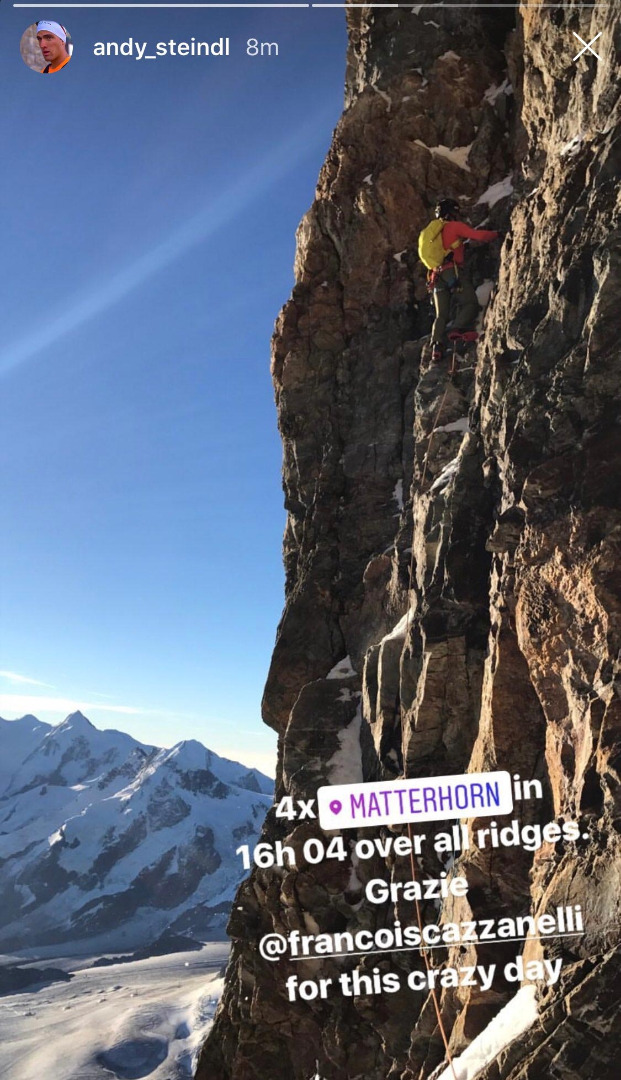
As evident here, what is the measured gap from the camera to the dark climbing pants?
20.8m

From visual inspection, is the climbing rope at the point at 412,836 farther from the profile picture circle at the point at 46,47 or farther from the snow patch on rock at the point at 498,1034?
the profile picture circle at the point at 46,47

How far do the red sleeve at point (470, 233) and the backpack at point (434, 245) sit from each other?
249mm

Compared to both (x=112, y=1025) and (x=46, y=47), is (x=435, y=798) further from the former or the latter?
(x=112, y=1025)

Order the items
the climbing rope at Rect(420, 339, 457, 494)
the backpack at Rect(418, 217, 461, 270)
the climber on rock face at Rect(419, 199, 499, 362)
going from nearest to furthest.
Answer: the climbing rope at Rect(420, 339, 457, 494) < the climber on rock face at Rect(419, 199, 499, 362) < the backpack at Rect(418, 217, 461, 270)

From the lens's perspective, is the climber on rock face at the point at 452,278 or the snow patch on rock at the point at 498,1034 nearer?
the snow patch on rock at the point at 498,1034

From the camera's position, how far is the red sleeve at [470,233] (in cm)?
2009

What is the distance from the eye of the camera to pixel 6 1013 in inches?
5512

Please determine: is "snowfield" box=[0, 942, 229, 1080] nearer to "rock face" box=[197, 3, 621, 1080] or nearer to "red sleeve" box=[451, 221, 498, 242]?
"rock face" box=[197, 3, 621, 1080]

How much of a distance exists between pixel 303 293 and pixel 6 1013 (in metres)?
157

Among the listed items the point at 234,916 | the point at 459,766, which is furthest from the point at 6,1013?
the point at 459,766

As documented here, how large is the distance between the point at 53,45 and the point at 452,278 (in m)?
11.1

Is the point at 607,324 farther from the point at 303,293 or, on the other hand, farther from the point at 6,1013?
the point at 6,1013

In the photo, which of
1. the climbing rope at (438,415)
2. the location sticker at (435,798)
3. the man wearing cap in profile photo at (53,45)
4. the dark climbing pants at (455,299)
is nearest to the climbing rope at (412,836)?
the climbing rope at (438,415)

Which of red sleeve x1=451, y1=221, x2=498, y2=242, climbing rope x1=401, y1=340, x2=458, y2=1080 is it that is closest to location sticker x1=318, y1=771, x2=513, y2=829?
climbing rope x1=401, y1=340, x2=458, y2=1080
